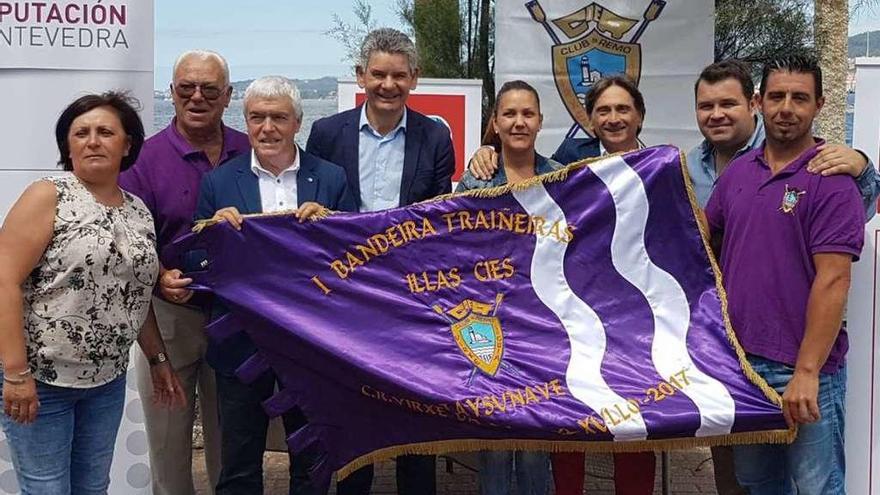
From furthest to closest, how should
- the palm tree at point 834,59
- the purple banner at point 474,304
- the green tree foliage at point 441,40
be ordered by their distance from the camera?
the green tree foliage at point 441,40
the palm tree at point 834,59
the purple banner at point 474,304

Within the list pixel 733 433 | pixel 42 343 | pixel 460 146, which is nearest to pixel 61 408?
pixel 42 343

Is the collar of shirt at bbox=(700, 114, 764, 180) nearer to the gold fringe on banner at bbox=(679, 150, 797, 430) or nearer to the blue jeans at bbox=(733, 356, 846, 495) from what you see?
the gold fringe on banner at bbox=(679, 150, 797, 430)

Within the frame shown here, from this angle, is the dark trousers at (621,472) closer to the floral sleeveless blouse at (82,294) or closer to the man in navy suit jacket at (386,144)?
the man in navy suit jacket at (386,144)

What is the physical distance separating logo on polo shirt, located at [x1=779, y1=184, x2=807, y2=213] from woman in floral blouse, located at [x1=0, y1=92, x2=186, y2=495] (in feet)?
7.25

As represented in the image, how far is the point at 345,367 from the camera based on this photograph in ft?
11.5

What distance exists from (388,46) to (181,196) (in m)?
1.09

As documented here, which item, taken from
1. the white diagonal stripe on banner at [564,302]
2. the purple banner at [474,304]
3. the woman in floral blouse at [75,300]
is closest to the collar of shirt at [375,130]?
the purple banner at [474,304]

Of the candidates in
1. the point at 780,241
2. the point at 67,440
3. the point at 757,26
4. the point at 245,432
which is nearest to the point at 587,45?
the point at 780,241

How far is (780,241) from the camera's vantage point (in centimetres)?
317

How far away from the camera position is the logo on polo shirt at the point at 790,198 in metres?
3.14

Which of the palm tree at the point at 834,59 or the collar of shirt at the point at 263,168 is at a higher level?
the palm tree at the point at 834,59

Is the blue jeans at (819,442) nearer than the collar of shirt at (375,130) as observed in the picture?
Yes

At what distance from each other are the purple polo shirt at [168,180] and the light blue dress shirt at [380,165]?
62 centimetres

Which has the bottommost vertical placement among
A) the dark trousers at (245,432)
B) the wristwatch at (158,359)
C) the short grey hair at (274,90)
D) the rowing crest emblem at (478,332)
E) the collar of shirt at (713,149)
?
the dark trousers at (245,432)
